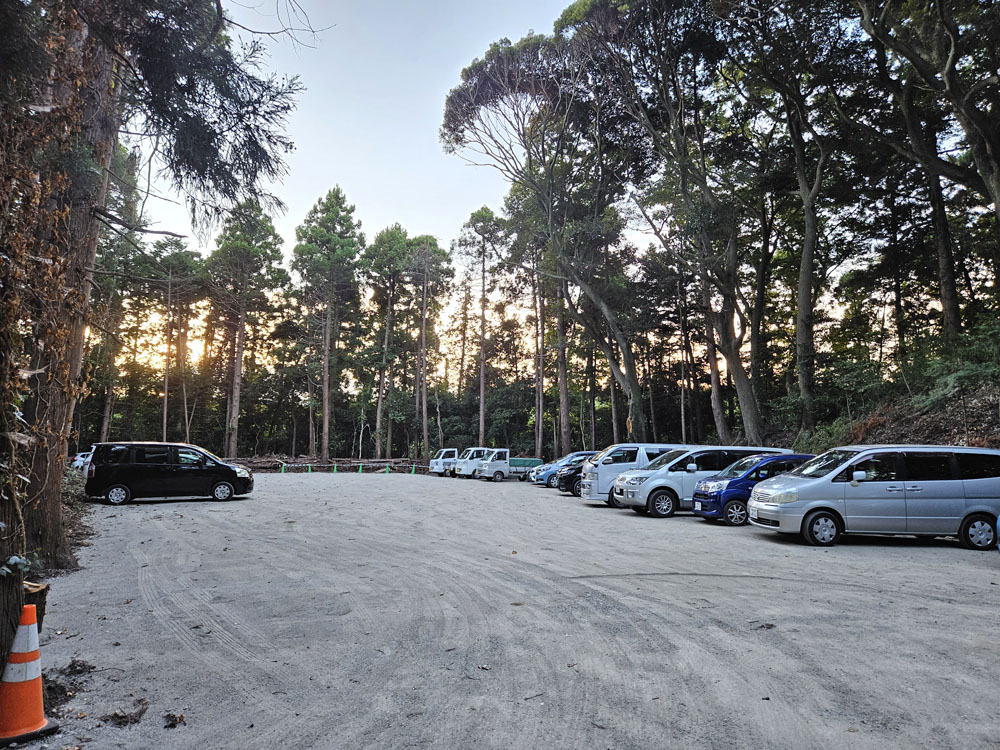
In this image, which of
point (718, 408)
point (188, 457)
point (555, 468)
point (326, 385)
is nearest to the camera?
point (188, 457)

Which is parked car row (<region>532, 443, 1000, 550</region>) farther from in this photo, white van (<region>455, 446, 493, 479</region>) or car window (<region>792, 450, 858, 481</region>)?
white van (<region>455, 446, 493, 479</region>)

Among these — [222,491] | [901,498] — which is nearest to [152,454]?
[222,491]

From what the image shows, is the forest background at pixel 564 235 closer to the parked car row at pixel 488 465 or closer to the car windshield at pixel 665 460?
the parked car row at pixel 488 465

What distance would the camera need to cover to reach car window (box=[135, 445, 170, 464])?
48.4 ft

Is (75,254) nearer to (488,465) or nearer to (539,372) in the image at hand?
(488,465)

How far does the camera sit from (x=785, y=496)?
9414mm

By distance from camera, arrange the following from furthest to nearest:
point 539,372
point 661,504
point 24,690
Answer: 1. point 539,372
2. point 661,504
3. point 24,690

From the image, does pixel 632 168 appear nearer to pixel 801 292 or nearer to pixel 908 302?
pixel 801 292

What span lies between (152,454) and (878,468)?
16.0m

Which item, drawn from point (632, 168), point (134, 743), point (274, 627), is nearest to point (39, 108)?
point (134, 743)

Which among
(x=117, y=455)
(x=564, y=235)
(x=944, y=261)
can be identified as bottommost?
(x=117, y=455)

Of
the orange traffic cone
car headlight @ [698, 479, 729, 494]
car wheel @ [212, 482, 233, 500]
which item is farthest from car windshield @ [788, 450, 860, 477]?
car wheel @ [212, 482, 233, 500]

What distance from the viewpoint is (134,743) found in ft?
9.53

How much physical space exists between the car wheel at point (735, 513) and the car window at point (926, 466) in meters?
3.30
